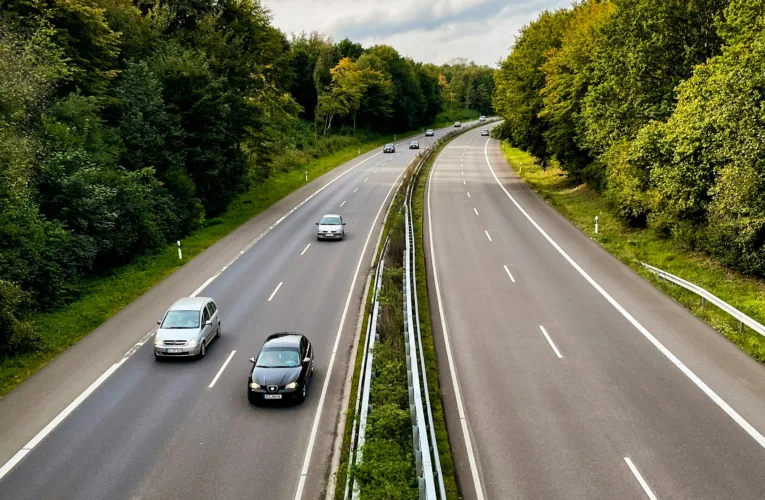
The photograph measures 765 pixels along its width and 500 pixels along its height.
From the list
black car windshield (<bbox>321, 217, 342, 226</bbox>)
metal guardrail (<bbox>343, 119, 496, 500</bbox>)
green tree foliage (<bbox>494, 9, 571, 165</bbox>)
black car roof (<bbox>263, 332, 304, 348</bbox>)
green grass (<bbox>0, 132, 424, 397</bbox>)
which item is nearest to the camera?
metal guardrail (<bbox>343, 119, 496, 500</bbox>)

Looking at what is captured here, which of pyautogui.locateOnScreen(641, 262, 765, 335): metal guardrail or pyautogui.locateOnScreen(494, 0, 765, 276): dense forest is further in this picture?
pyautogui.locateOnScreen(494, 0, 765, 276): dense forest

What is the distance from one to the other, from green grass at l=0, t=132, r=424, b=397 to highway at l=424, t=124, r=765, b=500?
1192 centimetres

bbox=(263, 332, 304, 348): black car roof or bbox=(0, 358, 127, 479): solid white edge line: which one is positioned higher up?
bbox=(263, 332, 304, 348): black car roof

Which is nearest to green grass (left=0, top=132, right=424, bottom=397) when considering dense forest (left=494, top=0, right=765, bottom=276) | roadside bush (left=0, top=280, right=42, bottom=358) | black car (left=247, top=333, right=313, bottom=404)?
roadside bush (left=0, top=280, right=42, bottom=358)

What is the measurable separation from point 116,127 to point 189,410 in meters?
22.6

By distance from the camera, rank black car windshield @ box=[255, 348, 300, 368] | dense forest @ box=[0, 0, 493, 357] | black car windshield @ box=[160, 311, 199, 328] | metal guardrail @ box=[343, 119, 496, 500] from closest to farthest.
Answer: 1. metal guardrail @ box=[343, 119, 496, 500]
2. black car windshield @ box=[255, 348, 300, 368]
3. black car windshield @ box=[160, 311, 199, 328]
4. dense forest @ box=[0, 0, 493, 357]

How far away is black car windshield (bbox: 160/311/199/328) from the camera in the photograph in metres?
17.7

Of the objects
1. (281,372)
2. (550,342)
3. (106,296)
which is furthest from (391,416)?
(106,296)

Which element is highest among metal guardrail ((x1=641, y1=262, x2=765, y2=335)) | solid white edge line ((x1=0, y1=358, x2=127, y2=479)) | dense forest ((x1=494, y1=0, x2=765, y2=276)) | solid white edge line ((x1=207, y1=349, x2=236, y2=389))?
dense forest ((x1=494, y1=0, x2=765, y2=276))

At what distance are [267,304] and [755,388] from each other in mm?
15767

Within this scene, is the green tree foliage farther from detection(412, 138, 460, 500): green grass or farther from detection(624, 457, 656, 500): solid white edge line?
detection(624, 457, 656, 500): solid white edge line

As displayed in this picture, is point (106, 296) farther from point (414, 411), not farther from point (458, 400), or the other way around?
point (414, 411)

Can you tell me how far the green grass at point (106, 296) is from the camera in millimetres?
16891

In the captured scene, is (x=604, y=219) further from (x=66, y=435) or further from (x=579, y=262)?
(x=66, y=435)
